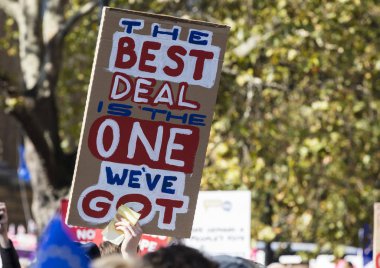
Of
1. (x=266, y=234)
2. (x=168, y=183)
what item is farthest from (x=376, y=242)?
(x=266, y=234)

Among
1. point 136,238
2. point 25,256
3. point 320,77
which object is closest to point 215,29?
point 136,238

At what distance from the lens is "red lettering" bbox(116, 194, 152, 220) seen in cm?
568

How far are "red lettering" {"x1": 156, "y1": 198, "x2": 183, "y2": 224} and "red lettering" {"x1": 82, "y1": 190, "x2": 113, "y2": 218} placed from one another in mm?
249

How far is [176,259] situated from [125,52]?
8.56 ft

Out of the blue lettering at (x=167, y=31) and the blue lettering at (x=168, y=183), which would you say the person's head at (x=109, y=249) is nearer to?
the blue lettering at (x=168, y=183)

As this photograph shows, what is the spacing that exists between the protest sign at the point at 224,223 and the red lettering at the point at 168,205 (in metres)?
5.01

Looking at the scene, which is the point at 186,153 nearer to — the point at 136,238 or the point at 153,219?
the point at 153,219

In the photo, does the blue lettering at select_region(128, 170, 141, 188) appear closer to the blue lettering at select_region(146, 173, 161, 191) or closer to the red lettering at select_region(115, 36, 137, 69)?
the blue lettering at select_region(146, 173, 161, 191)

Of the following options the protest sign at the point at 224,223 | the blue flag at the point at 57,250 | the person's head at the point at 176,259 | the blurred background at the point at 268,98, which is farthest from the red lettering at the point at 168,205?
the blurred background at the point at 268,98

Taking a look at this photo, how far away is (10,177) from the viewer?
3528 cm

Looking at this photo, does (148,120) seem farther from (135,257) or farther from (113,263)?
(113,263)

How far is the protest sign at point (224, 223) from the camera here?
10.9 meters

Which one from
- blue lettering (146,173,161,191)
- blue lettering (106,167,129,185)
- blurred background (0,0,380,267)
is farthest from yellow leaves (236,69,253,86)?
blue lettering (106,167,129,185)

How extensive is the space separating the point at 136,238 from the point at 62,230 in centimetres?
131
